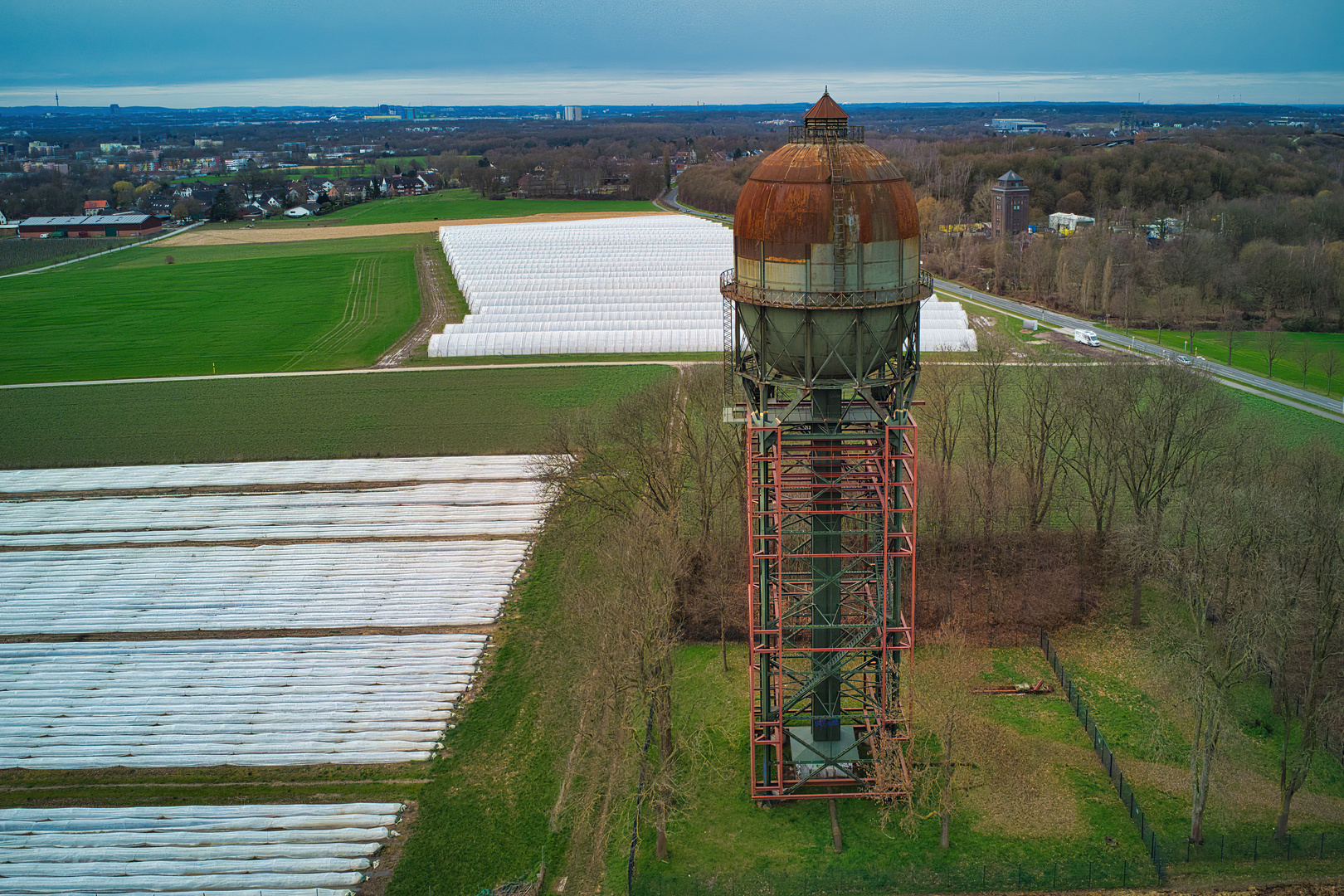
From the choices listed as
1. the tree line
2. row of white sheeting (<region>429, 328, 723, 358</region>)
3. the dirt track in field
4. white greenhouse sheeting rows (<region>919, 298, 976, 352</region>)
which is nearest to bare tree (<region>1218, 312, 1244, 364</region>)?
white greenhouse sheeting rows (<region>919, 298, 976, 352</region>)

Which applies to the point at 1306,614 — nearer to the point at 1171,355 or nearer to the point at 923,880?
the point at 923,880

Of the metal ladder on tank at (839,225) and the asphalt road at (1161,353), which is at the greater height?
the metal ladder on tank at (839,225)

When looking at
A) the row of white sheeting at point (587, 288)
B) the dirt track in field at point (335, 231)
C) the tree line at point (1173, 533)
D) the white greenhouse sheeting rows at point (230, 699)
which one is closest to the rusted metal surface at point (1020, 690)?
the tree line at point (1173, 533)

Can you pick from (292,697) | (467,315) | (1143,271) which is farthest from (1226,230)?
(292,697)

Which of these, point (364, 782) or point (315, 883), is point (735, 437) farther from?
point (315, 883)

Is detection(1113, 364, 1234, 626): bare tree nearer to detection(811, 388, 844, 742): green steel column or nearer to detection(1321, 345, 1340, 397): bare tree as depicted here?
detection(811, 388, 844, 742): green steel column

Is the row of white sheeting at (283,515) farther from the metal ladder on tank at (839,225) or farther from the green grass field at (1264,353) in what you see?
the green grass field at (1264,353)

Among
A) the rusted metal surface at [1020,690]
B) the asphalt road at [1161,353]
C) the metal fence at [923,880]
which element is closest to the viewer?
the metal fence at [923,880]
